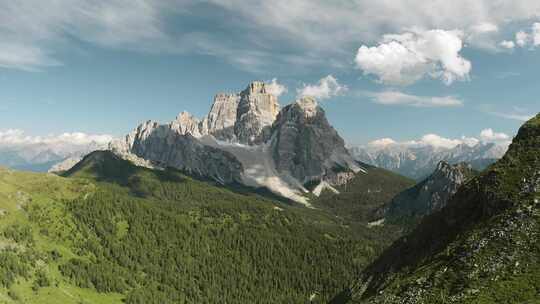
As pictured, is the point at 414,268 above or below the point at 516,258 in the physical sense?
below

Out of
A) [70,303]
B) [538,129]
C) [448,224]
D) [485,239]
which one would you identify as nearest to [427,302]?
[485,239]

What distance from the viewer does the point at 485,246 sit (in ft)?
245

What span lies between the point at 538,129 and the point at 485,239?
36120 mm

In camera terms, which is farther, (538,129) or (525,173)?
(538,129)

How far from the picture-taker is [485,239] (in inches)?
2987

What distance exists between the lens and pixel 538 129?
96.9m

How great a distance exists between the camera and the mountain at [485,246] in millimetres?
68500

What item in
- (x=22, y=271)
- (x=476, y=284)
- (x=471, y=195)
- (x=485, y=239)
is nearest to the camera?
(x=476, y=284)

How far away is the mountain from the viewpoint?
2697 inches

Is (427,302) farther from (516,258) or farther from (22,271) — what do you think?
(22,271)

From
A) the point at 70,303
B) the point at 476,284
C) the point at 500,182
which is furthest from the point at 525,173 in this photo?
the point at 70,303

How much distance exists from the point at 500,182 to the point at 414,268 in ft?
77.8

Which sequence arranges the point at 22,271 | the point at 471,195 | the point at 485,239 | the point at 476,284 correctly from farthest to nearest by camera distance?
the point at 22,271 < the point at 471,195 < the point at 485,239 < the point at 476,284

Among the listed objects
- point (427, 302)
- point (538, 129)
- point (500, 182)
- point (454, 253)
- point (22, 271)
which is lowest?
point (22, 271)
